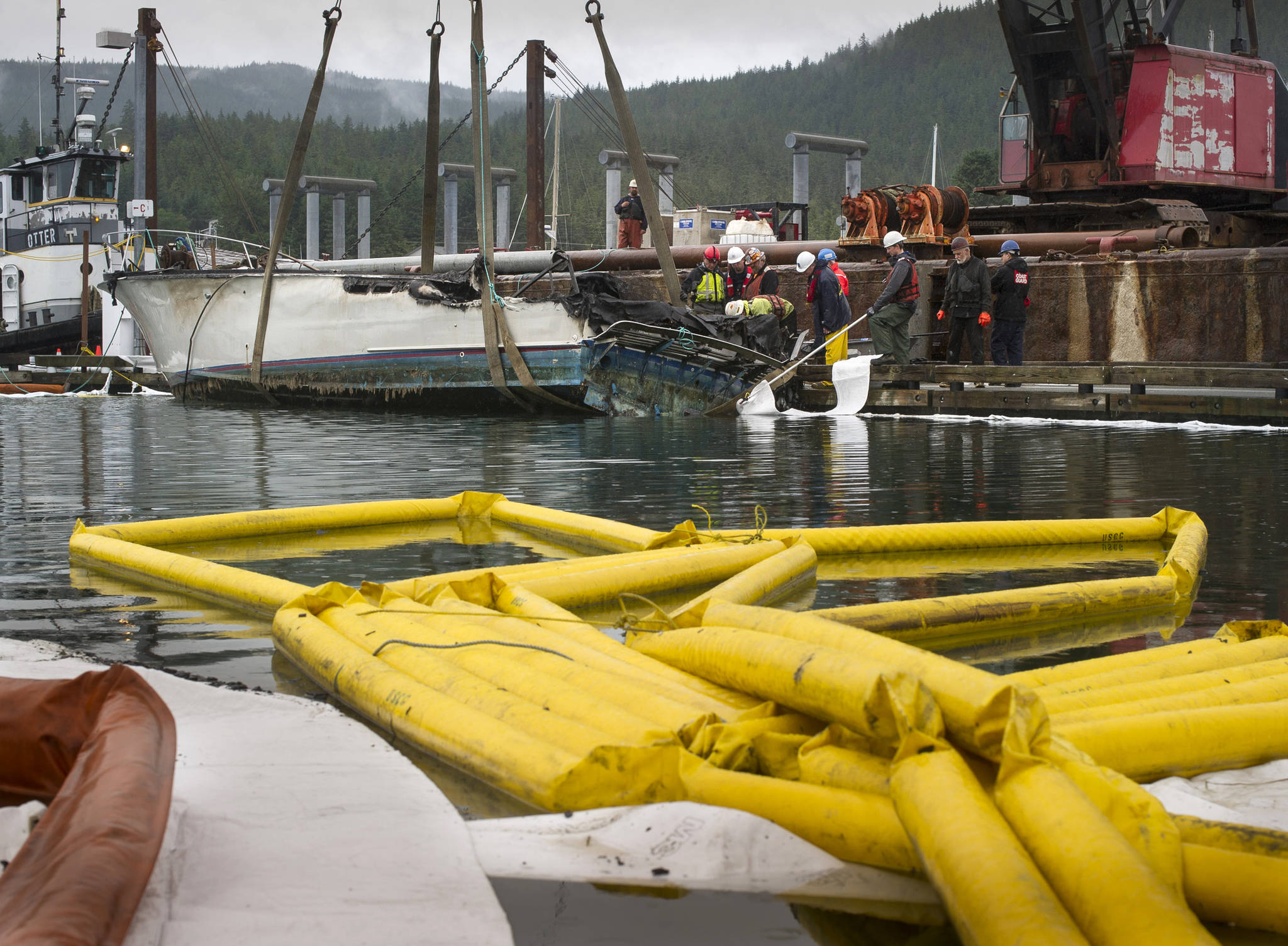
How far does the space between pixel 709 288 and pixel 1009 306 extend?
3.89m

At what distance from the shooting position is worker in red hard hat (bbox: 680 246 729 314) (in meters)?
17.5

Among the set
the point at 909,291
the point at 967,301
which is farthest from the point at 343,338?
the point at 967,301

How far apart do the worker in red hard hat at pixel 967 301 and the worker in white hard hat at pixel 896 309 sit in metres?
0.45

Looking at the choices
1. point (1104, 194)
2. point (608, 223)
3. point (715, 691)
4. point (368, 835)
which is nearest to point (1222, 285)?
point (1104, 194)

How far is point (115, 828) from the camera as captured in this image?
2201 millimetres

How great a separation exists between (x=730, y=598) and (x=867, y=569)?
60.8 inches

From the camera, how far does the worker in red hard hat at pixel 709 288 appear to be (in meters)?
17.5

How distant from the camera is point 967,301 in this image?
635 inches

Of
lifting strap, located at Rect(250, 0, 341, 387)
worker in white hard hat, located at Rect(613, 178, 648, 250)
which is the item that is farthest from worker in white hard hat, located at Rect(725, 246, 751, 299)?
worker in white hard hat, located at Rect(613, 178, 648, 250)

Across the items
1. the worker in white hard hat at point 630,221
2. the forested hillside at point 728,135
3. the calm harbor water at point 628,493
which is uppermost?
the forested hillside at point 728,135

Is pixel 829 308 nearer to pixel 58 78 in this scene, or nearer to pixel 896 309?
pixel 896 309

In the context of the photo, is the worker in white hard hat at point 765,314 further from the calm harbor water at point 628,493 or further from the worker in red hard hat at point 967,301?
the worker in red hard hat at point 967,301

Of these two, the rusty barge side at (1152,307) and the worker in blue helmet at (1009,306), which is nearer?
the rusty barge side at (1152,307)

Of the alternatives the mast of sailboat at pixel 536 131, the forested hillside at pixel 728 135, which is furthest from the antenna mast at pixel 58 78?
the forested hillside at pixel 728 135
